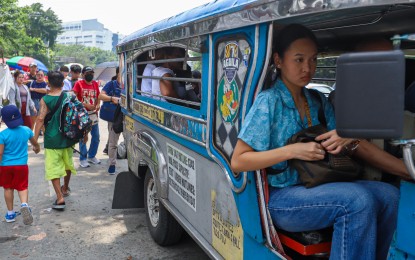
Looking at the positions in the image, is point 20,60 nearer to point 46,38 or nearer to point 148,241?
point 148,241

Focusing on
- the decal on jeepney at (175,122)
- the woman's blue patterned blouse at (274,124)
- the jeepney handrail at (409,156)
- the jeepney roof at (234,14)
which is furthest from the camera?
the decal on jeepney at (175,122)

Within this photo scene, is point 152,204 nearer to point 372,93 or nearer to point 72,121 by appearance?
point 72,121

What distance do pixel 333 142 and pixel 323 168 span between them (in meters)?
0.13

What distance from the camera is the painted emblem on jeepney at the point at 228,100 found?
7.70ft

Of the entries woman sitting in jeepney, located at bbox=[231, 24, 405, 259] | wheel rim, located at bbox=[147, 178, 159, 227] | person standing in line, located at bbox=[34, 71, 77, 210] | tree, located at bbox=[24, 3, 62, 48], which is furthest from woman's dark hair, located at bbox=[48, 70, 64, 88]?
tree, located at bbox=[24, 3, 62, 48]

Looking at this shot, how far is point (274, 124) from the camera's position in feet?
6.91

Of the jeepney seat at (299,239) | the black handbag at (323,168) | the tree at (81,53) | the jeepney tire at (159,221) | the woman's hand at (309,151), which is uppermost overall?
the tree at (81,53)

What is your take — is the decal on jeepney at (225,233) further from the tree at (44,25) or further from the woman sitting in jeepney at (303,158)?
the tree at (44,25)

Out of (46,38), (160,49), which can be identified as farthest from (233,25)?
(46,38)

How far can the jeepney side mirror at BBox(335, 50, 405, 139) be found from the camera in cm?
128

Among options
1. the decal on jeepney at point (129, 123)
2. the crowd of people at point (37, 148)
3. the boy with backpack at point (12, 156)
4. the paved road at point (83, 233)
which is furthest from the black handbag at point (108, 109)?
the boy with backpack at point (12, 156)

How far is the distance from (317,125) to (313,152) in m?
0.28

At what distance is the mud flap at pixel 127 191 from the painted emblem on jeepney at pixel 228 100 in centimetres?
267

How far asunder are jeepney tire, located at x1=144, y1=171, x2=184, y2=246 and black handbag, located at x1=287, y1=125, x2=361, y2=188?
2231mm
